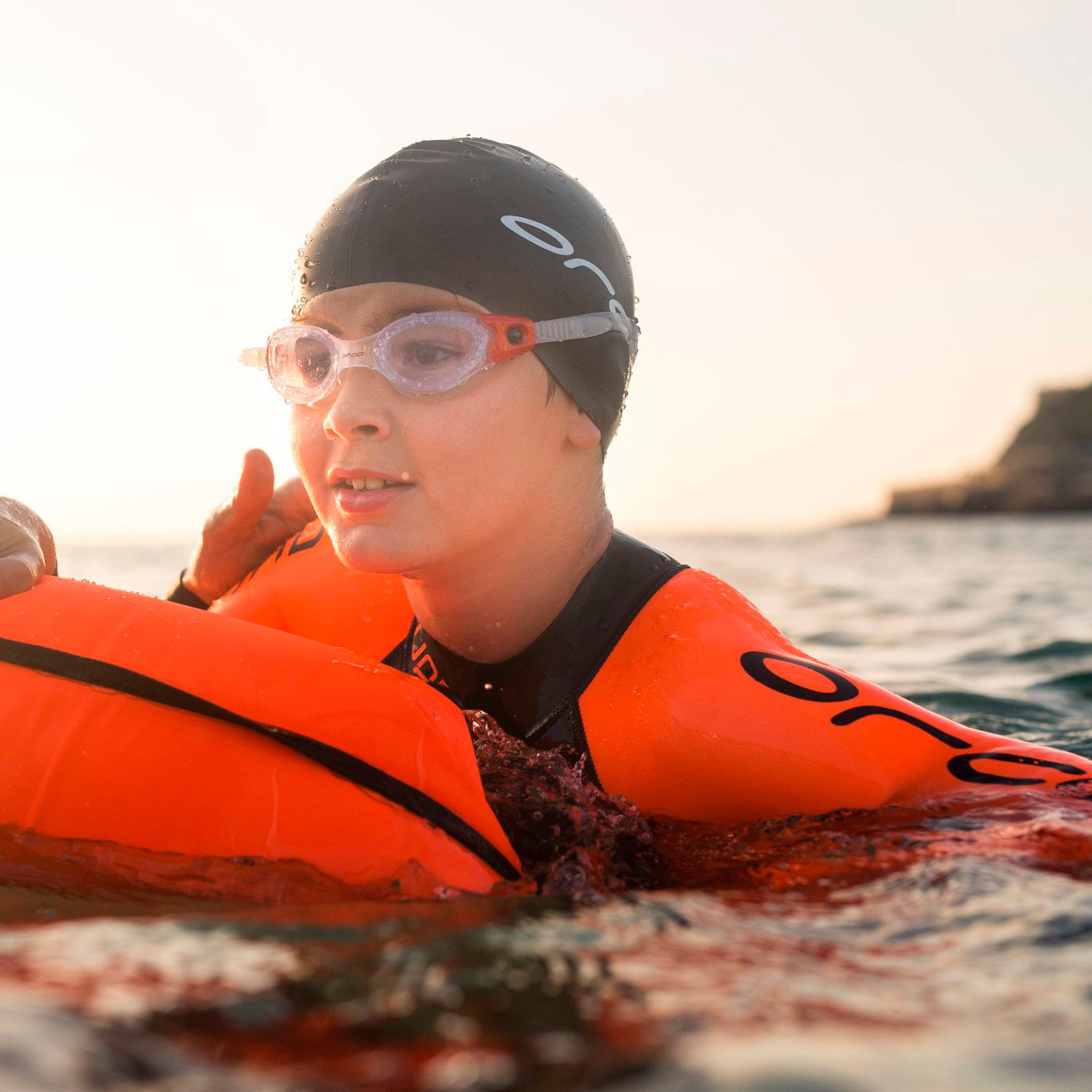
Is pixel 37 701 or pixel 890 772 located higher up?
pixel 37 701

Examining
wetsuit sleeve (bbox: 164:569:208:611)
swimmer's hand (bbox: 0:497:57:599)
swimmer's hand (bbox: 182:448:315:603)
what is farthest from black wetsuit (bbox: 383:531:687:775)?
wetsuit sleeve (bbox: 164:569:208:611)

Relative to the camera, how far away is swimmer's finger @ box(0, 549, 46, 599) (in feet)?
9.26

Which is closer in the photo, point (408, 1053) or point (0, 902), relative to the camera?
point (408, 1053)

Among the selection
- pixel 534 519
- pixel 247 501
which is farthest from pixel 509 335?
pixel 247 501

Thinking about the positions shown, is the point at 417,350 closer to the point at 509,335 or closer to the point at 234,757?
the point at 509,335

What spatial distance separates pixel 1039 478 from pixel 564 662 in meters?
79.6

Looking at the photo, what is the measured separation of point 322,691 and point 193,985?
36.5 inches

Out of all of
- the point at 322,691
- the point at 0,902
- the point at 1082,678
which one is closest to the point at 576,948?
the point at 322,691

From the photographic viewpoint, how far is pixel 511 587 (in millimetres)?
3266

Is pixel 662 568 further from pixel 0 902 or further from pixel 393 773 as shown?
pixel 0 902

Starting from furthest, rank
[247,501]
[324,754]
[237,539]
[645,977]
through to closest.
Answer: [237,539]
[247,501]
[324,754]
[645,977]

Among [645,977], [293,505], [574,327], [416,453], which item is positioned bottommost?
[645,977]

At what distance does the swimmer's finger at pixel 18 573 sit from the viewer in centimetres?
282

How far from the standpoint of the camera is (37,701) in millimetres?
2521
